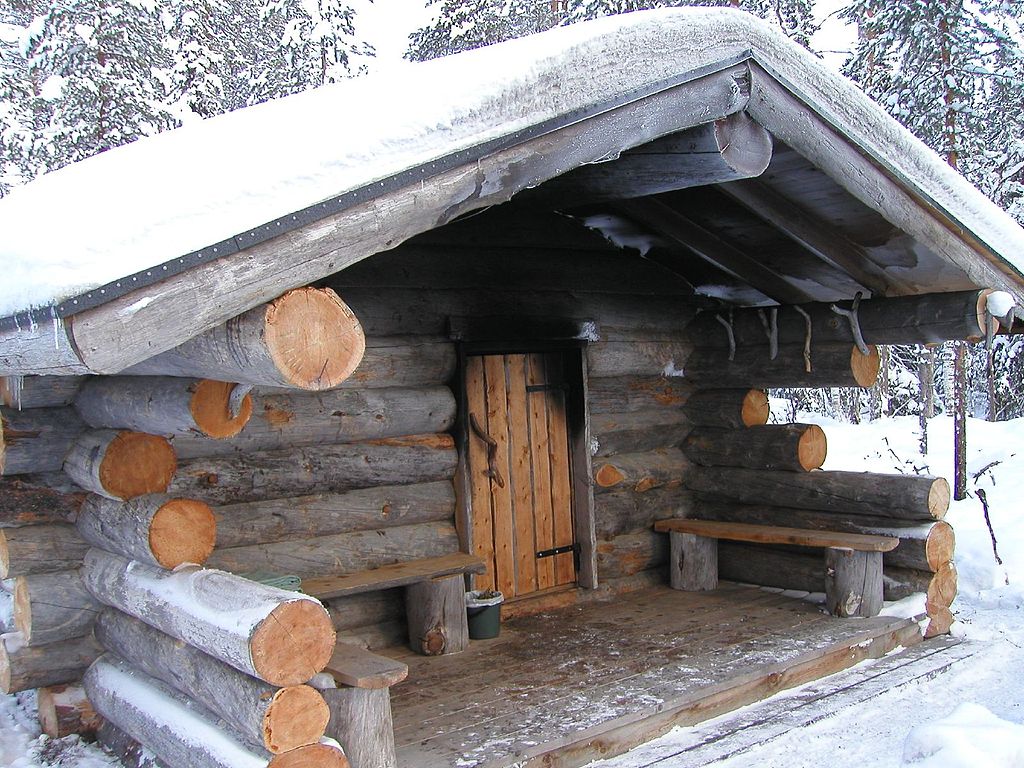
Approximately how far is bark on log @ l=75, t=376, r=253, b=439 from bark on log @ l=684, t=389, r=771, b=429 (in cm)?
450

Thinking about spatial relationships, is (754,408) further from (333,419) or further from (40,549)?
(40,549)

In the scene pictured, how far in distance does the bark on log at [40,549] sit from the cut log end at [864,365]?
16.2 feet

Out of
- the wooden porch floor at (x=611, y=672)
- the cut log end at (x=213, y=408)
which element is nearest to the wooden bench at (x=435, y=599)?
the wooden porch floor at (x=611, y=672)

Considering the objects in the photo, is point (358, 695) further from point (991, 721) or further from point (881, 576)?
point (881, 576)

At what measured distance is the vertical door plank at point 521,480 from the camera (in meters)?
7.06

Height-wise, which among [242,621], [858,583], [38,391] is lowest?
[858,583]

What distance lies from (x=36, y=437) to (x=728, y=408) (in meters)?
5.04

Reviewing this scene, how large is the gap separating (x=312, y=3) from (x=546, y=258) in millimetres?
13849

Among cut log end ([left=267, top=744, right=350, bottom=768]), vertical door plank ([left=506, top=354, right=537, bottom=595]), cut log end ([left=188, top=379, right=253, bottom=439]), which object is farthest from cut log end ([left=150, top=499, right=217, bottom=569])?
vertical door plank ([left=506, top=354, right=537, bottom=595])

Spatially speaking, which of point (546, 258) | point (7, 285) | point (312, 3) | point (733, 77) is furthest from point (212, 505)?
point (312, 3)

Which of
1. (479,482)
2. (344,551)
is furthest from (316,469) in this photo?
(479,482)

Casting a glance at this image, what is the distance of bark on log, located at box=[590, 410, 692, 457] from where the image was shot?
7414 mm

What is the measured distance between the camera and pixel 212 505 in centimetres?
548

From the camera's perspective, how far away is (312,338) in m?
3.19
